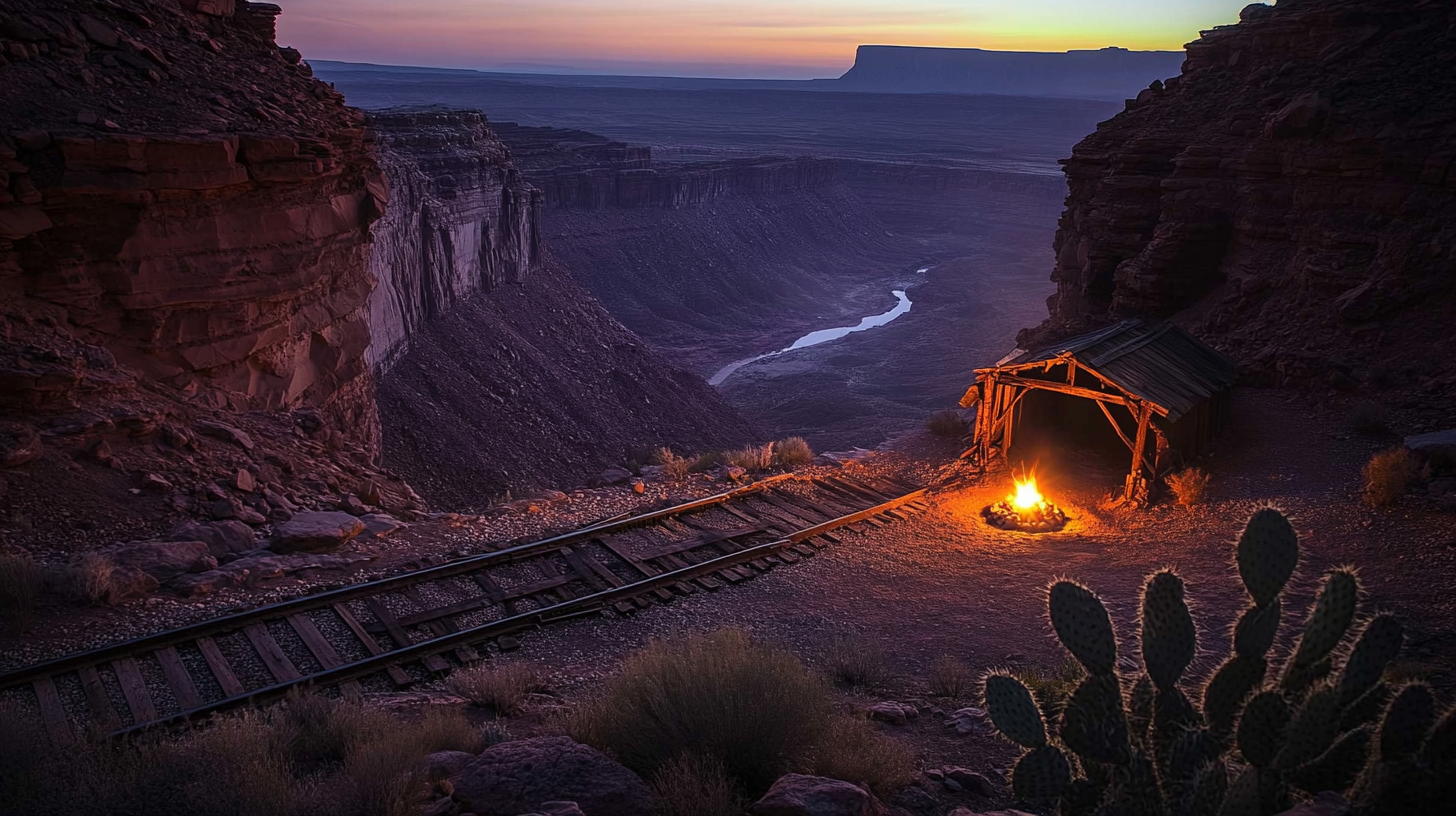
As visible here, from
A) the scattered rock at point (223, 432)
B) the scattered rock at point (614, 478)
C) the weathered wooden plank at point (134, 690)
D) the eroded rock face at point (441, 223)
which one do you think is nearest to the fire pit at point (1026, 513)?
the scattered rock at point (614, 478)

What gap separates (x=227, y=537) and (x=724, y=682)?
730 centimetres

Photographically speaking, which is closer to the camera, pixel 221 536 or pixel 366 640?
pixel 366 640

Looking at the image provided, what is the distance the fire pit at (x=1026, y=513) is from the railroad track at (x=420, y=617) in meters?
1.94

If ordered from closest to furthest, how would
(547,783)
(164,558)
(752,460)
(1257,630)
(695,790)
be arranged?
(1257,630) → (695,790) → (547,783) → (164,558) → (752,460)

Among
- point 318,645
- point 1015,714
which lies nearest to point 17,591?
point 318,645

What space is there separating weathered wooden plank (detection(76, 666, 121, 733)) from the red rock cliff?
4.61m

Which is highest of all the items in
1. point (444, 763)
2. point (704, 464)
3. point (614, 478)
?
point (444, 763)

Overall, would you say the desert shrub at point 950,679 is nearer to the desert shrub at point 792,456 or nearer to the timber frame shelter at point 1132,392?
the timber frame shelter at point 1132,392

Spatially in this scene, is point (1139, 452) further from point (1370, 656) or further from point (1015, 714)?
point (1015, 714)

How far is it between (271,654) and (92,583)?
208 centimetres

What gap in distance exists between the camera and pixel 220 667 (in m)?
8.15

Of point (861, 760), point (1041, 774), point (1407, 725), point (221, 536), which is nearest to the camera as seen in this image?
point (1407, 725)

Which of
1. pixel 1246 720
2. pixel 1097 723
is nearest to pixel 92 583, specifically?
pixel 1097 723

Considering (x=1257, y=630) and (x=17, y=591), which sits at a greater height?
(x=1257, y=630)
